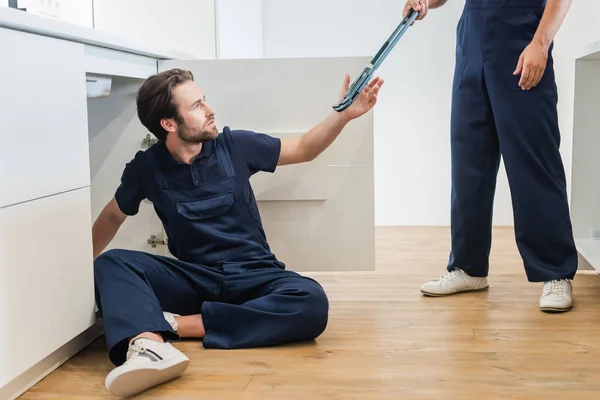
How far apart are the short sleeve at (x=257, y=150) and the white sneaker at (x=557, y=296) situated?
784 millimetres

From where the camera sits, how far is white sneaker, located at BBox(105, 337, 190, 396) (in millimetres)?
1470

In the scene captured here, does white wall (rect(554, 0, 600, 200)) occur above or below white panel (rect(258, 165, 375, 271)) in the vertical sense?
above

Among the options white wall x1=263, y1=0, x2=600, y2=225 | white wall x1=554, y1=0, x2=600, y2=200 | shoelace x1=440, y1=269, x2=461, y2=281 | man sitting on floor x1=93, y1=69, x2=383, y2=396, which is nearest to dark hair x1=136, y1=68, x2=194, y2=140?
man sitting on floor x1=93, y1=69, x2=383, y2=396

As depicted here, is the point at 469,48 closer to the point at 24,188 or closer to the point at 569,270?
the point at 569,270

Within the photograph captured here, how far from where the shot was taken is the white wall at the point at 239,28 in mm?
2746

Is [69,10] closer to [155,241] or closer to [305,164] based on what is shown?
[155,241]

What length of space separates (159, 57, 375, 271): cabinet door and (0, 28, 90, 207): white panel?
1.77 feet

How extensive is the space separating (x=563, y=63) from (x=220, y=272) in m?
1.87

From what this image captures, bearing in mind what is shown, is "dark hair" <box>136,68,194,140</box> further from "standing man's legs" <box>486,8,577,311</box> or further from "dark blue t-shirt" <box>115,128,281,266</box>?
"standing man's legs" <box>486,8,577,311</box>

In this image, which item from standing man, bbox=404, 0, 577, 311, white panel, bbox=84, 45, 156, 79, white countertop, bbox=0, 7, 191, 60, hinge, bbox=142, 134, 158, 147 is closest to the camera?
white countertop, bbox=0, 7, 191, 60

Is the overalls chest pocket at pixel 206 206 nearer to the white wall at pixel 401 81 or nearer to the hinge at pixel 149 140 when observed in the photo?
the hinge at pixel 149 140

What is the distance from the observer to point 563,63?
314 centimetres

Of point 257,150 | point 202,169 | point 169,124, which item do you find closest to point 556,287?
point 257,150

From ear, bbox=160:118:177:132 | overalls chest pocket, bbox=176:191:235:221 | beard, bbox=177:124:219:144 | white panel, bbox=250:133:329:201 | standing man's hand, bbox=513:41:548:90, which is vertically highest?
standing man's hand, bbox=513:41:548:90
